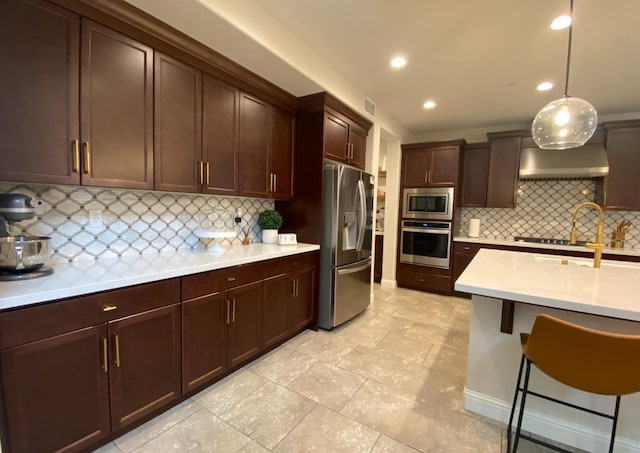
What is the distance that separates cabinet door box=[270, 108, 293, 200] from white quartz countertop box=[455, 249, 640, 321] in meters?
1.90

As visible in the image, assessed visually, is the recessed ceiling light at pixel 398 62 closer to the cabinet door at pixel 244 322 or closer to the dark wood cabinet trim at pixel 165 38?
the dark wood cabinet trim at pixel 165 38

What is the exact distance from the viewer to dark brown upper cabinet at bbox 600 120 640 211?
3484 millimetres

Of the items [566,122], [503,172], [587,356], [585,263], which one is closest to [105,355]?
[587,356]

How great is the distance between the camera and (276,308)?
8.28 feet

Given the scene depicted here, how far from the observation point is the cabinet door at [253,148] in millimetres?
2494

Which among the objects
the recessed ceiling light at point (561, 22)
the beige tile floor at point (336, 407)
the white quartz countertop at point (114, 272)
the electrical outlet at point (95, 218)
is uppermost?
the recessed ceiling light at point (561, 22)

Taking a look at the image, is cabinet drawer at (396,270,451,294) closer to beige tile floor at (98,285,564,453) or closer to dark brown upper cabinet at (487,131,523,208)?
dark brown upper cabinet at (487,131,523,208)

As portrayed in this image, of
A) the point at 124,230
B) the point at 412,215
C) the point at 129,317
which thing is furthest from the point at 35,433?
the point at 412,215

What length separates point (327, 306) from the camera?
2.99 m

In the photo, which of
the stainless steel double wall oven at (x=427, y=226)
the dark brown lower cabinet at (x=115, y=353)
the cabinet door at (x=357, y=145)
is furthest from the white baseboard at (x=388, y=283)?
the dark brown lower cabinet at (x=115, y=353)

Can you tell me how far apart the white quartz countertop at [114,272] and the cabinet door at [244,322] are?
0.26 metres

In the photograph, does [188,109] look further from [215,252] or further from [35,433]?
[35,433]

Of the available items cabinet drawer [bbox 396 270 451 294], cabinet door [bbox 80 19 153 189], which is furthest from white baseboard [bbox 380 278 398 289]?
cabinet door [bbox 80 19 153 189]

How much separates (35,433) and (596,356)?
247cm
